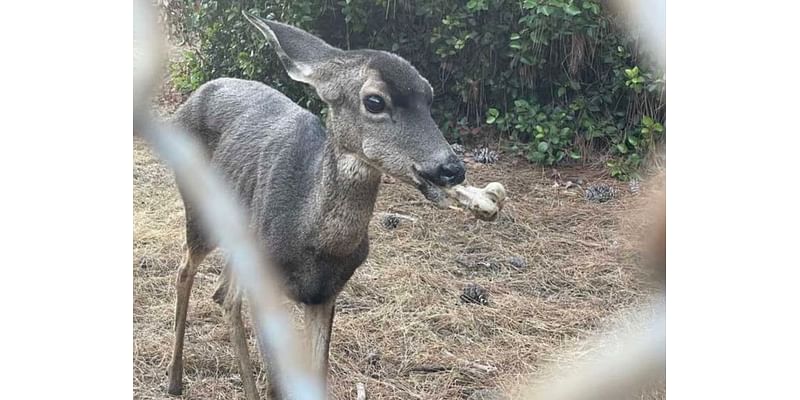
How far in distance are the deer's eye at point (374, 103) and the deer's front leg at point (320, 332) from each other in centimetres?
50

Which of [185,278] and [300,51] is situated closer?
[300,51]

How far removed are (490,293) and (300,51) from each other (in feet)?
2.58

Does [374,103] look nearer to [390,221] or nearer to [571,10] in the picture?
[390,221]

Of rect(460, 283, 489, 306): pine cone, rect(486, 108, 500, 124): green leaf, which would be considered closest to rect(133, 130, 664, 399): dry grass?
rect(460, 283, 489, 306): pine cone

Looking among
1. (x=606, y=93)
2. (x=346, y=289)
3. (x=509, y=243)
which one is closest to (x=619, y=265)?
(x=509, y=243)

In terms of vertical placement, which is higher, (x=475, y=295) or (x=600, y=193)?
(x=600, y=193)

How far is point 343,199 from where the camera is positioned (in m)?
2.34

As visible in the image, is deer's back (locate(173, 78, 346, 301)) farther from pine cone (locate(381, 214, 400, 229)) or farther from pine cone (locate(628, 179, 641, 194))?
pine cone (locate(628, 179, 641, 194))

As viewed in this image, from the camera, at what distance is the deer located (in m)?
2.26

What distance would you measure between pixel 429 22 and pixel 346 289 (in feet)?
2.33

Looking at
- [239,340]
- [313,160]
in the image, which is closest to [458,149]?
[313,160]

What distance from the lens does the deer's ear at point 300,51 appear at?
2398mm

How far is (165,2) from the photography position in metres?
2.63

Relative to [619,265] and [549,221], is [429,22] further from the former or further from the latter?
[619,265]
